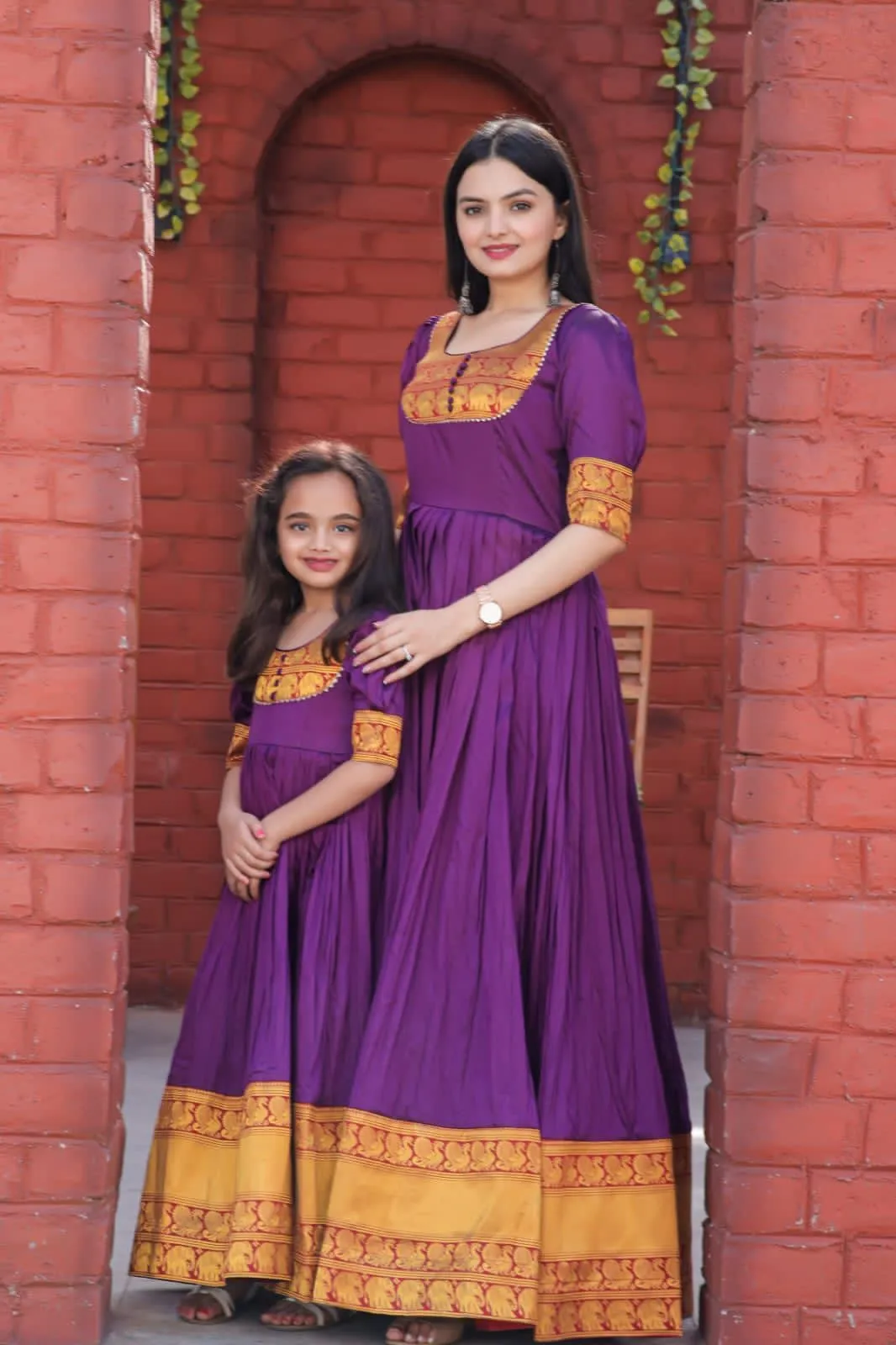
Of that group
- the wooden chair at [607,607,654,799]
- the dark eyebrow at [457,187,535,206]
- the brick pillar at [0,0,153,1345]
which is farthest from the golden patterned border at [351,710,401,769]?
the wooden chair at [607,607,654,799]

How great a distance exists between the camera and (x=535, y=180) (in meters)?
3.23

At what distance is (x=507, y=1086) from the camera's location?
9.90ft

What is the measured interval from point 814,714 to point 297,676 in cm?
86

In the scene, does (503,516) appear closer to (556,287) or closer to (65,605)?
(556,287)

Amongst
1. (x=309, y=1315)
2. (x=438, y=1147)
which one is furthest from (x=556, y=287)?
(x=309, y=1315)

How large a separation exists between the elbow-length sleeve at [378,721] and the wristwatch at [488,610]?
18 centimetres

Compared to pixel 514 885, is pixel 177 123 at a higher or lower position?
higher

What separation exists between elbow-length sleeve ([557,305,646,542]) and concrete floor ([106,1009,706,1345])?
125 cm

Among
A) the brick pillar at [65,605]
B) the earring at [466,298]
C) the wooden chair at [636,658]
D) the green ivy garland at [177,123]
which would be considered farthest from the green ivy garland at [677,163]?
the brick pillar at [65,605]

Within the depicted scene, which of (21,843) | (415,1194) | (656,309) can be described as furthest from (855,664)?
(656,309)

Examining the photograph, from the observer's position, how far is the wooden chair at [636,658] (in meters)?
5.39

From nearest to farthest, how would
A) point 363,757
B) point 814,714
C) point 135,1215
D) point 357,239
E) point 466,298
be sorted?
point 814,714 → point 363,757 → point 466,298 → point 135,1215 → point 357,239

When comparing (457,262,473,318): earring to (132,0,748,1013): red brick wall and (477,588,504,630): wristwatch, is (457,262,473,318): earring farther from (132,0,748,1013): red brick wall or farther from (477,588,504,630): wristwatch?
(132,0,748,1013): red brick wall

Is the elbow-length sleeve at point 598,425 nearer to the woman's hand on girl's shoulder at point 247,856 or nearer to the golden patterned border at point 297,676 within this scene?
the golden patterned border at point 297,676
